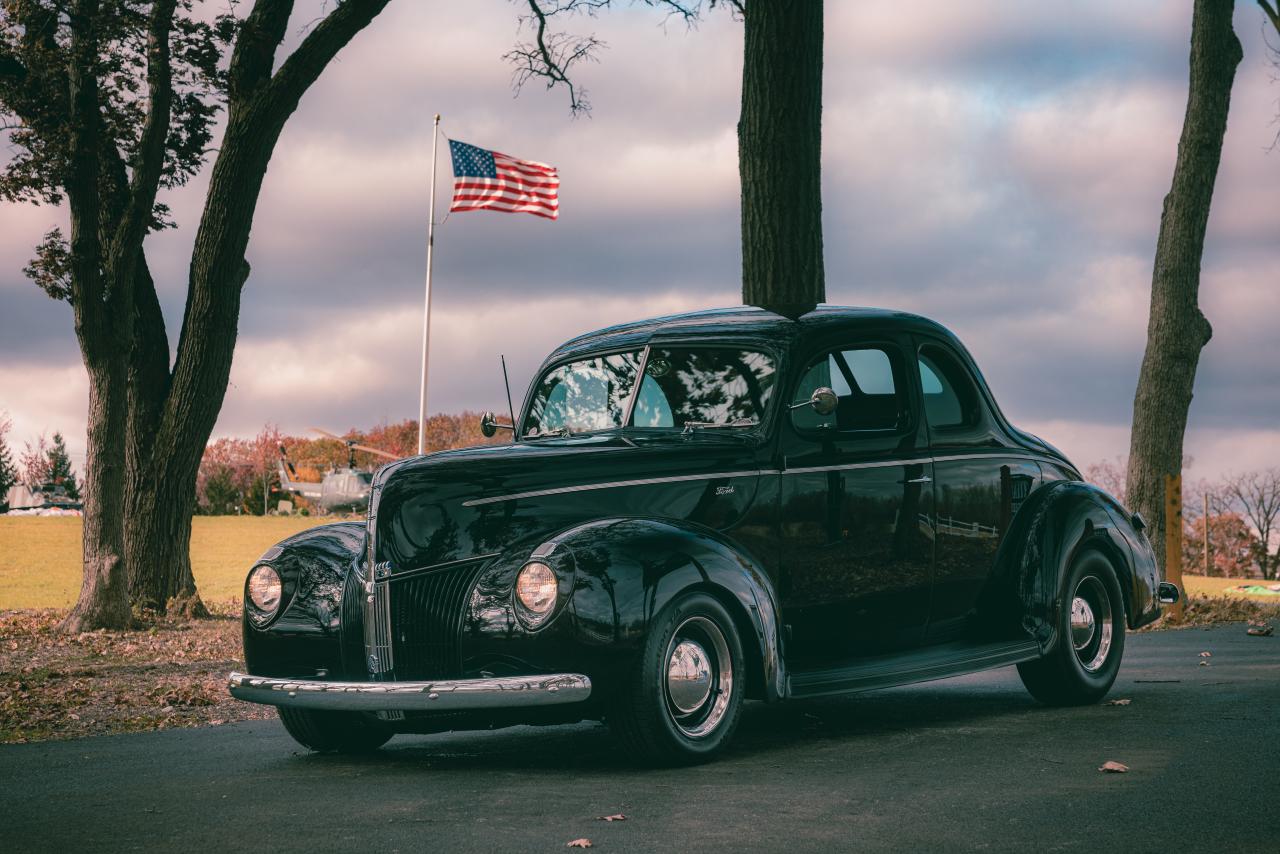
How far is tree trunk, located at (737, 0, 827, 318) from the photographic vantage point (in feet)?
39.5

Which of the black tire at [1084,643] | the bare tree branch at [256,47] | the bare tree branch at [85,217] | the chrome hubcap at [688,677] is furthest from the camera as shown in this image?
the bare tree branch at [256,47]

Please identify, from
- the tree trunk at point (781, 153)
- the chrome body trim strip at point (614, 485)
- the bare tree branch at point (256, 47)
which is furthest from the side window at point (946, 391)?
the bare tree branch at point (256, 47)

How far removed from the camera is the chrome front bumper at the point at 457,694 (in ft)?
18.7

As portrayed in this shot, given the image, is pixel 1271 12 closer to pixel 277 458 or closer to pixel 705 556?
pixel 705 556

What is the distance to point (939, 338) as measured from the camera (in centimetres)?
820

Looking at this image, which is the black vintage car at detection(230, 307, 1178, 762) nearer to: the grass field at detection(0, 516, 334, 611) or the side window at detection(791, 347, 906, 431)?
the side window at detection(791, 347, 906, 431)

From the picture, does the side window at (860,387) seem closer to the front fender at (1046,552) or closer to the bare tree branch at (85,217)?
the front fender at (1046,552)

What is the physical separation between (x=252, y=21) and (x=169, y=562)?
6.69 metres

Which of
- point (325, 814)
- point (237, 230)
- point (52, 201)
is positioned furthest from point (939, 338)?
point (52, 201)

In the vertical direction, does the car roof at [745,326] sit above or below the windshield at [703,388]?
above

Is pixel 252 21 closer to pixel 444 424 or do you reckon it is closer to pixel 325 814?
pixel 325 814

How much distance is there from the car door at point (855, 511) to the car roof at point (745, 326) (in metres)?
0.14

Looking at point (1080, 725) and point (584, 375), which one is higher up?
point (584, 375)

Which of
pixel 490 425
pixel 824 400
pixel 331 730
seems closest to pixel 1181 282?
pixel 490 425
